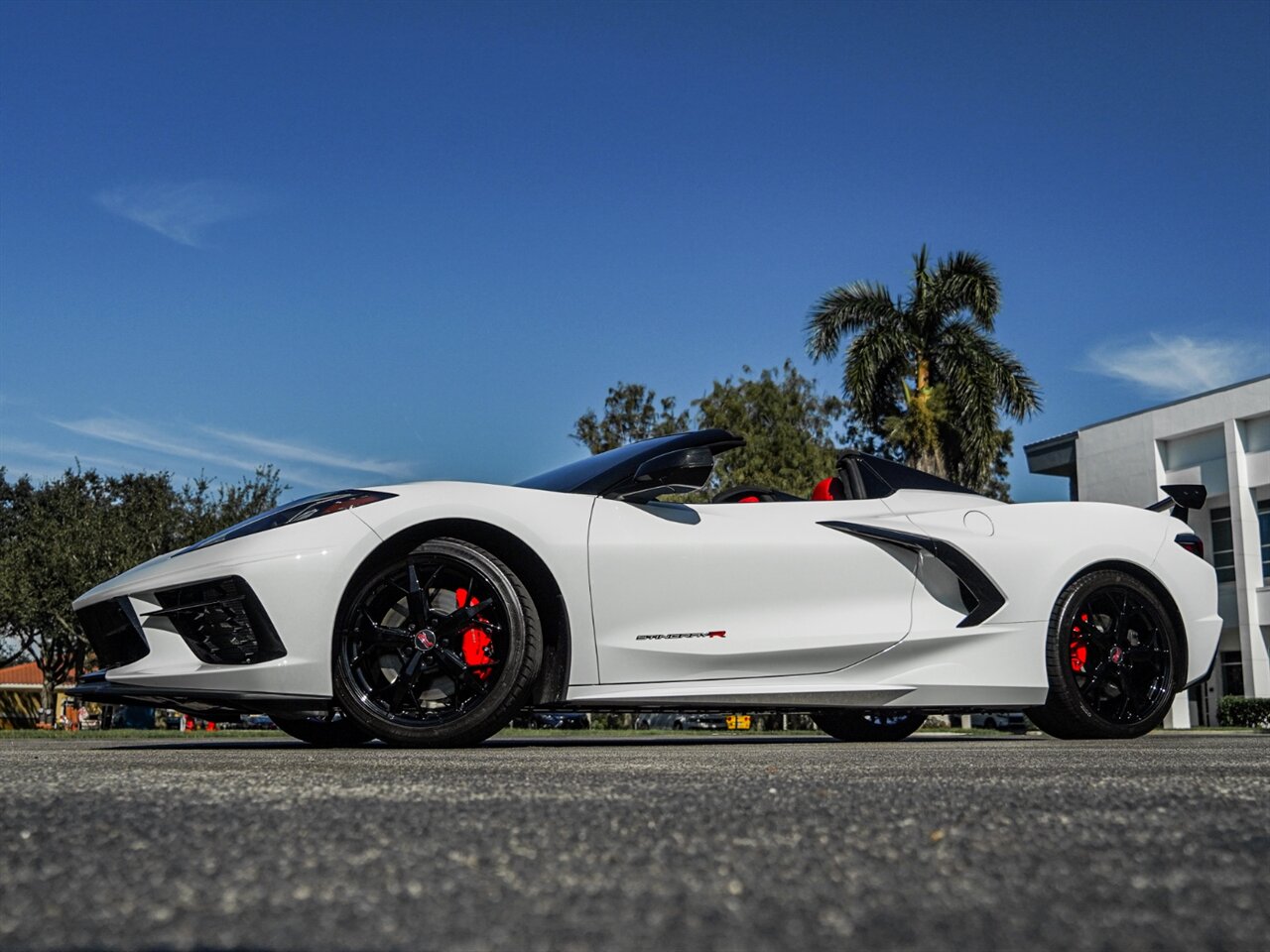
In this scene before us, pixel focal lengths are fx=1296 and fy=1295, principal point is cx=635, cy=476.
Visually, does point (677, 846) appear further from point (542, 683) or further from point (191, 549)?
point (191, 549)

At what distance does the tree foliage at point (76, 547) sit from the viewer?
111ft

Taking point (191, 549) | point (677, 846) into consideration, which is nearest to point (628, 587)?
point (191, 549)

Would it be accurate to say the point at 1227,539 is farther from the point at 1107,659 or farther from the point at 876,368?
the point at 1107,659

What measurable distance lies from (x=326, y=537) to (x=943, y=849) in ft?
11.1

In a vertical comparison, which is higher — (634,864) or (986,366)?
(986,366)

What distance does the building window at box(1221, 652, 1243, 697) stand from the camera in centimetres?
3231

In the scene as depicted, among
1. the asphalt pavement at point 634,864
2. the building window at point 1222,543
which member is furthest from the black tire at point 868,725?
the building window at point 1222,543

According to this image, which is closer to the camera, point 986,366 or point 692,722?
point 986,366

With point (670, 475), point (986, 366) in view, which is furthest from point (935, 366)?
point (670, 475)

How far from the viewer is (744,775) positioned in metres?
3.13

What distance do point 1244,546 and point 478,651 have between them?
3106 cm

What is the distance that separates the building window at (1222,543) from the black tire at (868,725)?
28.3 meters

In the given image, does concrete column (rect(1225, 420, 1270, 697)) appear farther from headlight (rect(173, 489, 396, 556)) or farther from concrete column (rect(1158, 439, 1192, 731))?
headlight (rect(173, 489, 396, 556))

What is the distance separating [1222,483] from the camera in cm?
3238
